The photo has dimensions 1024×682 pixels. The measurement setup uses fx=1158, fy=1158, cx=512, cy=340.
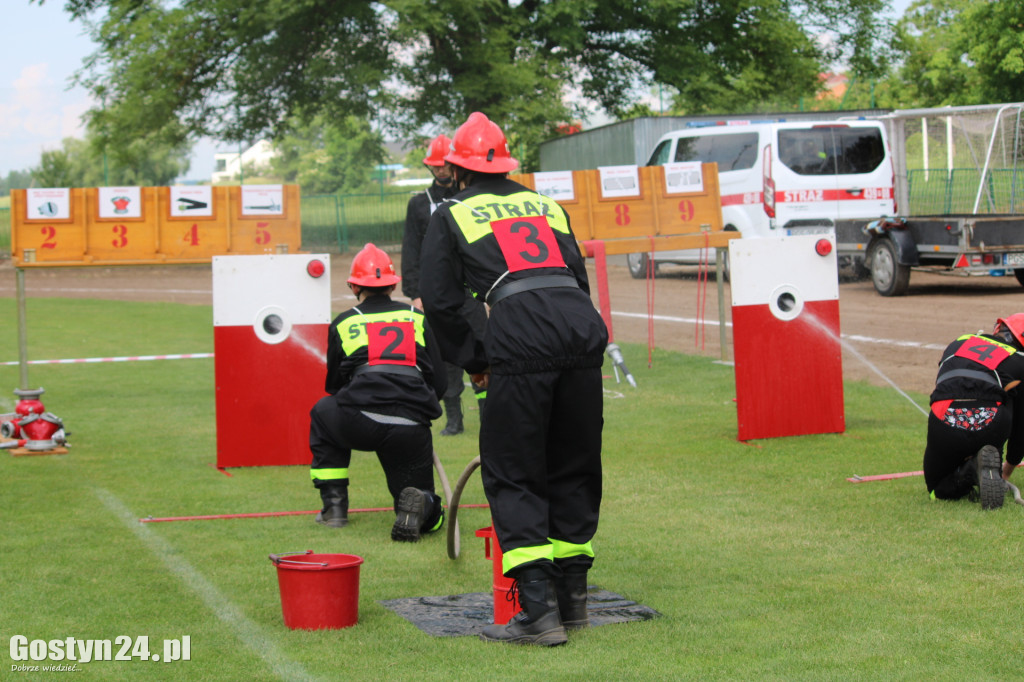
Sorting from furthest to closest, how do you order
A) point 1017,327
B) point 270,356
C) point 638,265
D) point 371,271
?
point 638,265, point 270,356, point 371,271, point 1017,327

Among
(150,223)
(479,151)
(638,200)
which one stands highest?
(638,200)

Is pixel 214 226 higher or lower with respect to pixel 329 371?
higher

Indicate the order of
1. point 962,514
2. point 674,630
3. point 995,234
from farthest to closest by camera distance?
1. point 995,234
2. point 962,514
3. point 674,630

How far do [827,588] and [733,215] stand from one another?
15.1 meters

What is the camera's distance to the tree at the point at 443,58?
94.3ft

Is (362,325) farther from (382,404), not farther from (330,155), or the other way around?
(330,155)

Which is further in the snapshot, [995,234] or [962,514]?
[995,234]

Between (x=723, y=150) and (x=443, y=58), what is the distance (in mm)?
12345

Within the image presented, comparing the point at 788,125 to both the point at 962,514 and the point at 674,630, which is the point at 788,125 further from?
the point at 674,630

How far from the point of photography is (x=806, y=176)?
731 inches

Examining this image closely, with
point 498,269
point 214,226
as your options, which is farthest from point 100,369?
point 498,269

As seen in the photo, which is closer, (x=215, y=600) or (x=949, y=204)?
(x=215, y=600)

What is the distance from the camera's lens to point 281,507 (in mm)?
6789

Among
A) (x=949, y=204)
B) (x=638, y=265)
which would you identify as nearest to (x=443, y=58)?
(x=638, y=265)
